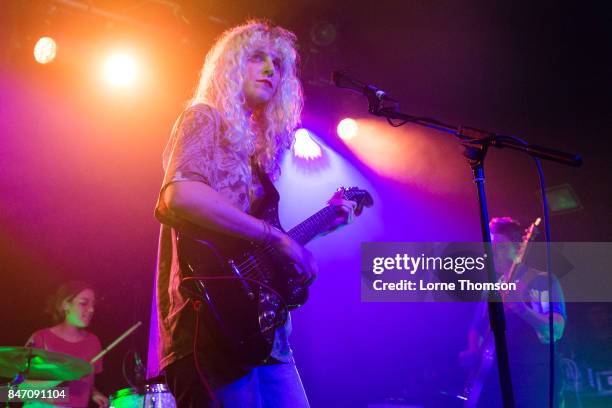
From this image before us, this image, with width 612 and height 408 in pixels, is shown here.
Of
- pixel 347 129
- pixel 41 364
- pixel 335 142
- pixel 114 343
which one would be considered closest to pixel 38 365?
pixel 41 364

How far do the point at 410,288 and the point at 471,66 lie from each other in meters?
2.91

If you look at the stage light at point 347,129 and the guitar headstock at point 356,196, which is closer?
the guitar headstock at point 356,196

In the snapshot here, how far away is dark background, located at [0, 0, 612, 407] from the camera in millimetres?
5371

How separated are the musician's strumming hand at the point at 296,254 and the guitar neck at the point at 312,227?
14.9 inches

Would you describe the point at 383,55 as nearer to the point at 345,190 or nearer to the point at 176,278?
the point at 345,190

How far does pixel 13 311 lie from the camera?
534cm

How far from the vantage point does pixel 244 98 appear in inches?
90.1

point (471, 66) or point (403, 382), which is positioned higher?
point (471, 66)

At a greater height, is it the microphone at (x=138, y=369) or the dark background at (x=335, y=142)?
the dark background at (x=335, y=142)

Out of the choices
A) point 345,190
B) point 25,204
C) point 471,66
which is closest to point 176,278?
point 345,190

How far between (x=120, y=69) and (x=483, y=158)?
14.8 ft

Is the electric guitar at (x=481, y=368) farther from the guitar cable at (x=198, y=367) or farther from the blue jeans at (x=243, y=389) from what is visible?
the guitar cable at (x=198, y=367)

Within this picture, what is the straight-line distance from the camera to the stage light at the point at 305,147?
20.9ft

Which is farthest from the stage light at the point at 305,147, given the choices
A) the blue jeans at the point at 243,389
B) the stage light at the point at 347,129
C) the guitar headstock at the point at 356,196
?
the blue jeans at the point at 243,389
